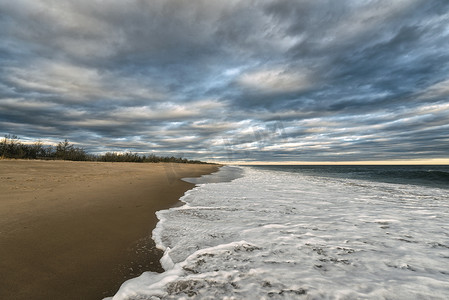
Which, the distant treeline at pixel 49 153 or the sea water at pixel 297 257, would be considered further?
the distant treeline at pixel 49 153

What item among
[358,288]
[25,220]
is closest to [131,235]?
[25,220]

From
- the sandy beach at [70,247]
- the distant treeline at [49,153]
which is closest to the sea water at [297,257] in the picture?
the sandy beach at [70,247]

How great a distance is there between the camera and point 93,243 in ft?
10.1

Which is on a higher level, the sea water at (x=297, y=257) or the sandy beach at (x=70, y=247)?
the sandy beach at (x=70, y=247)

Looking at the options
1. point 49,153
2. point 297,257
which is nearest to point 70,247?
point 297,257

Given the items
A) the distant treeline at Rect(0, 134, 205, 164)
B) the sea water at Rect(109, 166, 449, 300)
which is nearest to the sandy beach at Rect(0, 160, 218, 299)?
the sea water at Rect(109, 166, 449, 300)

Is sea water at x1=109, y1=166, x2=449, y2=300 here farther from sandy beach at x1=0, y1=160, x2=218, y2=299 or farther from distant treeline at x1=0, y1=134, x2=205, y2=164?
distant treeline at x1=0, y1=134, x2=205, y2=164

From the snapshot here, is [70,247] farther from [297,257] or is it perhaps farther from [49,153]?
[49,153]

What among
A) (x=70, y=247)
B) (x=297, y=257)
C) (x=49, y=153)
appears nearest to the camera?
(x=297, y=257)

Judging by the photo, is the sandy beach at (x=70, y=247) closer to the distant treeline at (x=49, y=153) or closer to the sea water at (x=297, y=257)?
the sea water at (x=297, y=257)

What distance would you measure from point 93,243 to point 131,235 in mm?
570

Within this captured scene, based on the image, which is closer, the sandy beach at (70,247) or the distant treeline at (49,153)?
the sandy beach at (70,247)

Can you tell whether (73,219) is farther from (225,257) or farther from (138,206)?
(225,257)

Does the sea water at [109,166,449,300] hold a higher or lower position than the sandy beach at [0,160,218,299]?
lower
